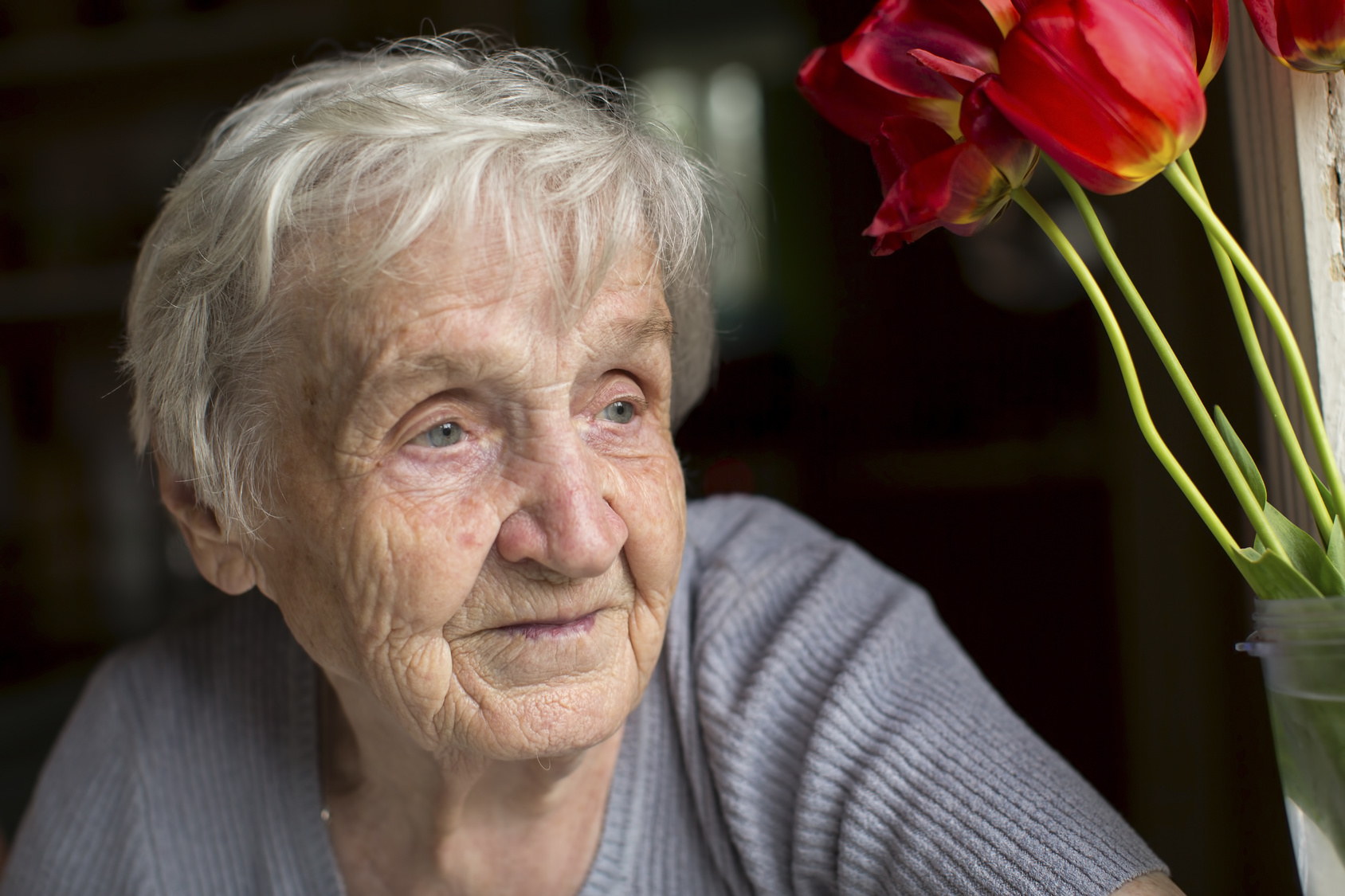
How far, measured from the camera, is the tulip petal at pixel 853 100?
67 cm

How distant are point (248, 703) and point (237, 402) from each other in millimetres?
526

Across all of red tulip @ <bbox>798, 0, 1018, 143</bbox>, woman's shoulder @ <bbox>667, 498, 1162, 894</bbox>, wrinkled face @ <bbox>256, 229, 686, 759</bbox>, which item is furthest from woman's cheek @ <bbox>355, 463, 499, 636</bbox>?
red tulip @ <bbox>798, 0, 1018, 143</bbox>

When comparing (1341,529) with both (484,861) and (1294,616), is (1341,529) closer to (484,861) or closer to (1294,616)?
(1294,616)

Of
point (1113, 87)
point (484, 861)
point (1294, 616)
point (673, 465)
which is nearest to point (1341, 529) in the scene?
point (1294, 616)

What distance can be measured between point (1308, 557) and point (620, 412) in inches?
24.0

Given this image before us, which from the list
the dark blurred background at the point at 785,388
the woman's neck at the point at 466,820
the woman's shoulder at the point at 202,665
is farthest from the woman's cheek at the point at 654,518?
the dark blurred background at the point at 785,388

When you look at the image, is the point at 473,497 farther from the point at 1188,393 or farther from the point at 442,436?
the point at 1188,393

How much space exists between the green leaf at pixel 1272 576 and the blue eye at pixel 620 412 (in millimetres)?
565

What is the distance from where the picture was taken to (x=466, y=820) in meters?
1.11

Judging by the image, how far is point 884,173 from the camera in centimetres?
70

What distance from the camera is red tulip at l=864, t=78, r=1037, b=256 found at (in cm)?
61

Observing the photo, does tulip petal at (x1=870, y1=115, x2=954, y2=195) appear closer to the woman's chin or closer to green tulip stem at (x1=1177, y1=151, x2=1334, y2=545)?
green tulip stem at (x1=1177, y1=151, x2=1334, y2=545)

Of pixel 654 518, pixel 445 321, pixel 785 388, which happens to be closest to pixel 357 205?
pixel 445 321

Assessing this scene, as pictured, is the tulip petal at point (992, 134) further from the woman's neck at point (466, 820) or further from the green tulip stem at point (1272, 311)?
the woman's neck at point (466, 820)
